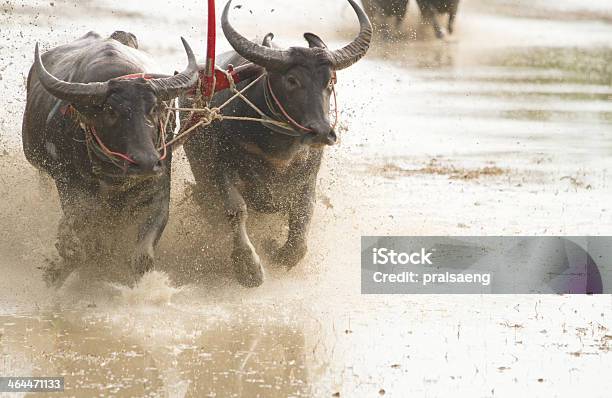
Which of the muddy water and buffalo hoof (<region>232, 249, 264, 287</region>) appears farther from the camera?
buffalo hoof (<region>232, 249, 264, 287</region>)

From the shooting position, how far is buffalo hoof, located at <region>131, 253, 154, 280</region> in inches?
264

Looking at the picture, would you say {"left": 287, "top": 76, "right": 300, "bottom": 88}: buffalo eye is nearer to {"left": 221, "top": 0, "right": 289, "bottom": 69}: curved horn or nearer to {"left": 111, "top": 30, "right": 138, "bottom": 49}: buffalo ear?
{"left": 221, "top": 0, "right": 289, "bottom": 69}: curved horn

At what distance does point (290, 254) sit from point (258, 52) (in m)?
1.34

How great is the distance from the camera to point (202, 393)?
505cm

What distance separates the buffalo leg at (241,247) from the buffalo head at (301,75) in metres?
0.70

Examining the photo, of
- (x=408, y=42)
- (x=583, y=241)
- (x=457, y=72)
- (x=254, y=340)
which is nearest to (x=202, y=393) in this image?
(x=254, y=340)

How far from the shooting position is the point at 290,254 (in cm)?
745

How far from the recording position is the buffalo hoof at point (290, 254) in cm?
745

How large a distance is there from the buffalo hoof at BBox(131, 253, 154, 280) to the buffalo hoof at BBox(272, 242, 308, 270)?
1.05 metres

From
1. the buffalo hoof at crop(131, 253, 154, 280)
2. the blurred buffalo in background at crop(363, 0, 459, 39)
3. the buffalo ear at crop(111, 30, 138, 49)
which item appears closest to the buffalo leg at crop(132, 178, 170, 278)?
the buffalo hoof at crop(131, 253, 154, 280)

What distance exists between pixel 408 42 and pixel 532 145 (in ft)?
23.5

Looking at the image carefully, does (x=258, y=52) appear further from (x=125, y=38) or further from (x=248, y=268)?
(x=125, y=38)

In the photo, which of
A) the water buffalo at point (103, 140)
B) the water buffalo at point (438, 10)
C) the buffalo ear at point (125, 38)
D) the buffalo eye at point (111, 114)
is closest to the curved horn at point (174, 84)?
the water buffalo at point (103, 140)

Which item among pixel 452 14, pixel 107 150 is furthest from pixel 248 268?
pixel 452 14
